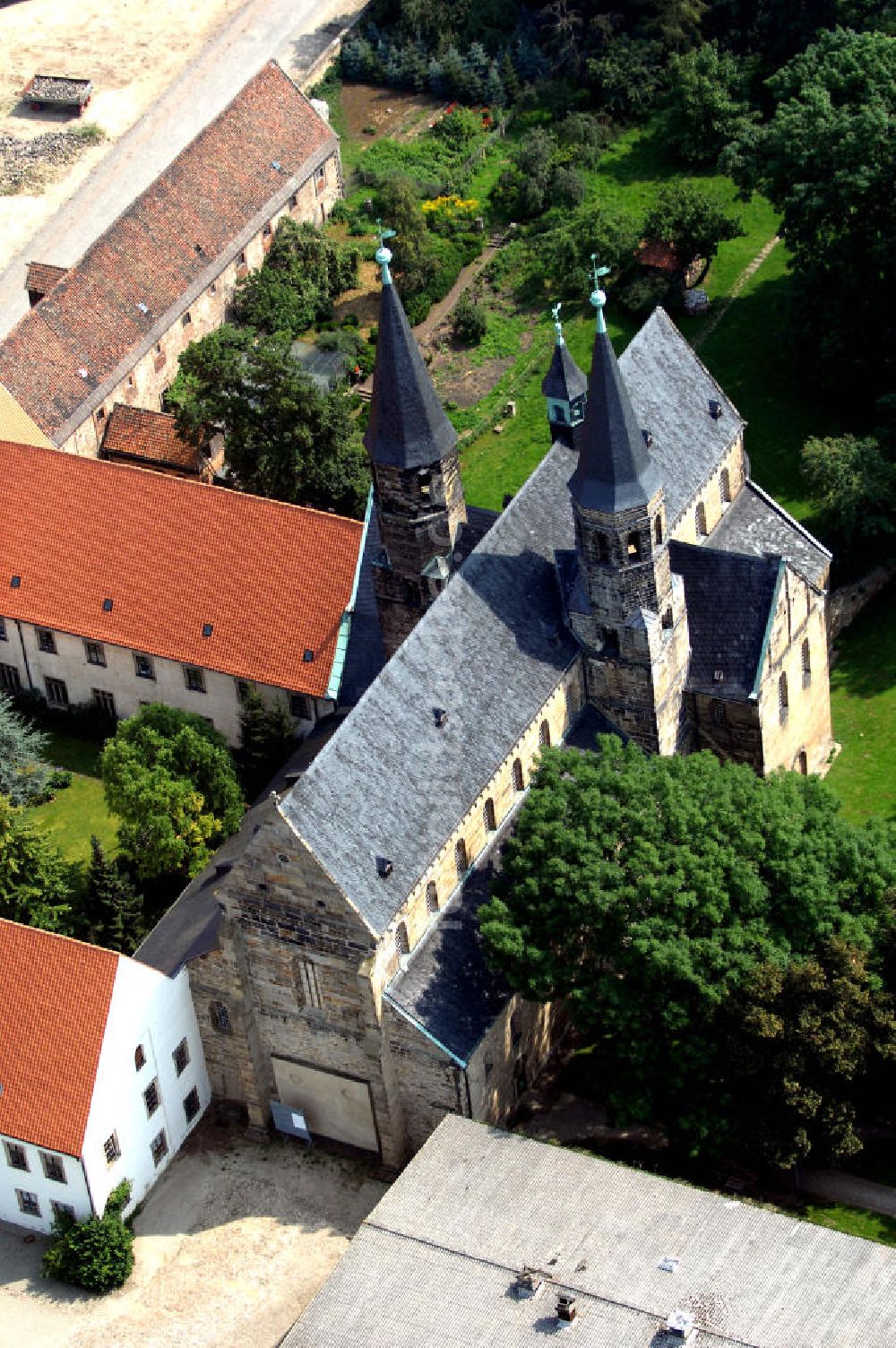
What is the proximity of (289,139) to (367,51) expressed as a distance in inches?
673

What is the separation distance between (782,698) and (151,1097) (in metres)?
27.9

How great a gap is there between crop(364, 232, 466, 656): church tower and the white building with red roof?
17637 millimetres

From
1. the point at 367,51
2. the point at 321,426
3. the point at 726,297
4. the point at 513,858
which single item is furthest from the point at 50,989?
the point at 367,51

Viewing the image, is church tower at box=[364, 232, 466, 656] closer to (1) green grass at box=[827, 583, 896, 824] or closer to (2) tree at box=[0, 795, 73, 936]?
(2) tree at box=[0, 795, 73, 936]

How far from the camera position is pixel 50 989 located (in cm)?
7631

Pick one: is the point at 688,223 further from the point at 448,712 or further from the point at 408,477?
the point at 448,712

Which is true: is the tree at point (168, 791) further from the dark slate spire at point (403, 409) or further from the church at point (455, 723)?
the dark slate spire at point (403, 409)

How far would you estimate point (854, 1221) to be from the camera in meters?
75.8

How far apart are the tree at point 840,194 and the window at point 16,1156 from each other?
55209 millimetres

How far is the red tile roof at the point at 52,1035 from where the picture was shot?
75.1m

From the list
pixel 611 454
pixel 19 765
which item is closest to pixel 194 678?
pixel 19 765

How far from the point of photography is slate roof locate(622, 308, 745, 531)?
89.0 metres

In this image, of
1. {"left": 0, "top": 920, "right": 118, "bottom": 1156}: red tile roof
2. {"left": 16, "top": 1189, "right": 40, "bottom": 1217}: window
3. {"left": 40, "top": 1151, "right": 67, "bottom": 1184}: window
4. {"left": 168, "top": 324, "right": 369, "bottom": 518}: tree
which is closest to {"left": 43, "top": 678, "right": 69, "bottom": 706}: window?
{"left": 168, "top": 324, "right": 369, "bottom": 518}: tree

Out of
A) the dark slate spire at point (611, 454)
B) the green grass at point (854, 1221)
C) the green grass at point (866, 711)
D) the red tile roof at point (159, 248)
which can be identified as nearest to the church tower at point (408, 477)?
the dark slate spire at point (611, 454)
